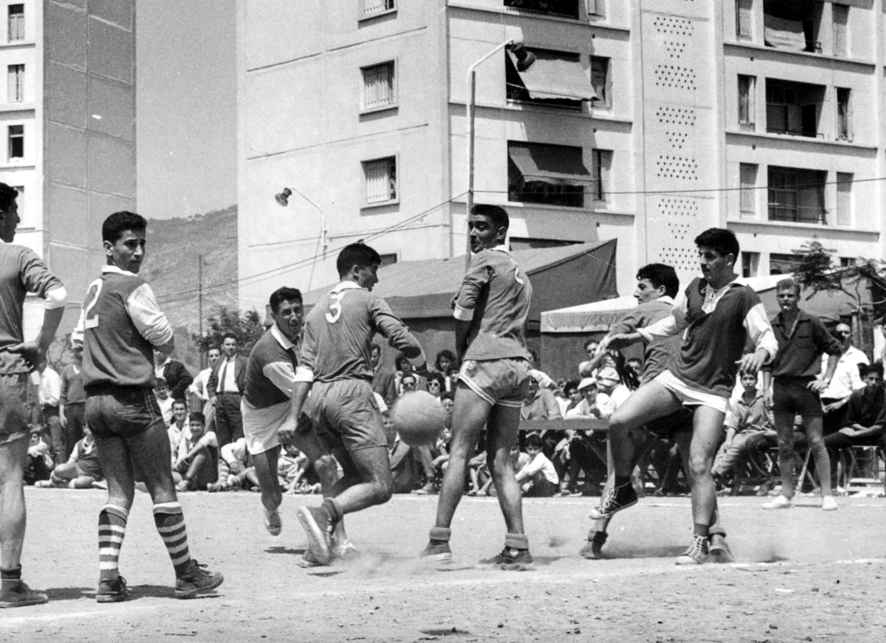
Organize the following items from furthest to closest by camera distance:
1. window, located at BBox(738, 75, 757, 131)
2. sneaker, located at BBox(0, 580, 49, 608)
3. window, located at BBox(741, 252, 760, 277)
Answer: window, located at BBox(738, 75, 757, 131) → window, located at BBox(741, 252, 760, 277) → sneaker, located at BBox(0, 580, 49, 608)

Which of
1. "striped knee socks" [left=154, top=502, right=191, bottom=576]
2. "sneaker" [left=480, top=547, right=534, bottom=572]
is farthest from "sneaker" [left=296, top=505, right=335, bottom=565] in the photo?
"striped knee socks" [left=154, top=502, right=191, bottom=576]

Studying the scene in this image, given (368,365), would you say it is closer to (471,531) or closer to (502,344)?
(502,344)

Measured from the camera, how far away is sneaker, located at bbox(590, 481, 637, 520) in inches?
429

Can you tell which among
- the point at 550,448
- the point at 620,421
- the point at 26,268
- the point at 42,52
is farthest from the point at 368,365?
the point at 42,52

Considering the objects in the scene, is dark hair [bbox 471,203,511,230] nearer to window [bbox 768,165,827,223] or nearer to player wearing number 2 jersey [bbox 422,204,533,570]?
player wearing number 2 jersey [bbox 422,204,533,570]

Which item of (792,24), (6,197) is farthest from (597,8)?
(6,197)

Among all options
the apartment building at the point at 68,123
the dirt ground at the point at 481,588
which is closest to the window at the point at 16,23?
the apartment building at the point at 68,123

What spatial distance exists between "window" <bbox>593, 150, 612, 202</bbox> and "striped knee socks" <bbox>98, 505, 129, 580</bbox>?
137 ft

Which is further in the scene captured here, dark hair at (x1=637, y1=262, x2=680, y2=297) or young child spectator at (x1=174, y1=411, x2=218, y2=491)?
young child spectator at (x1=174, y1=411, x2=218, y2=491)

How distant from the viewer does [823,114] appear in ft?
179

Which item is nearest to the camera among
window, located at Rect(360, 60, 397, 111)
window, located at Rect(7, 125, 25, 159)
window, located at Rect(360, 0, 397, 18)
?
window, located at Rect(360, 60, 397, 111)

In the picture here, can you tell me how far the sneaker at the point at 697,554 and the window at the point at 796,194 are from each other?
4438 centimetres

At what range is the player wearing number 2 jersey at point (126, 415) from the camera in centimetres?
874

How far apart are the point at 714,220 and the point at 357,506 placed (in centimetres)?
4254
